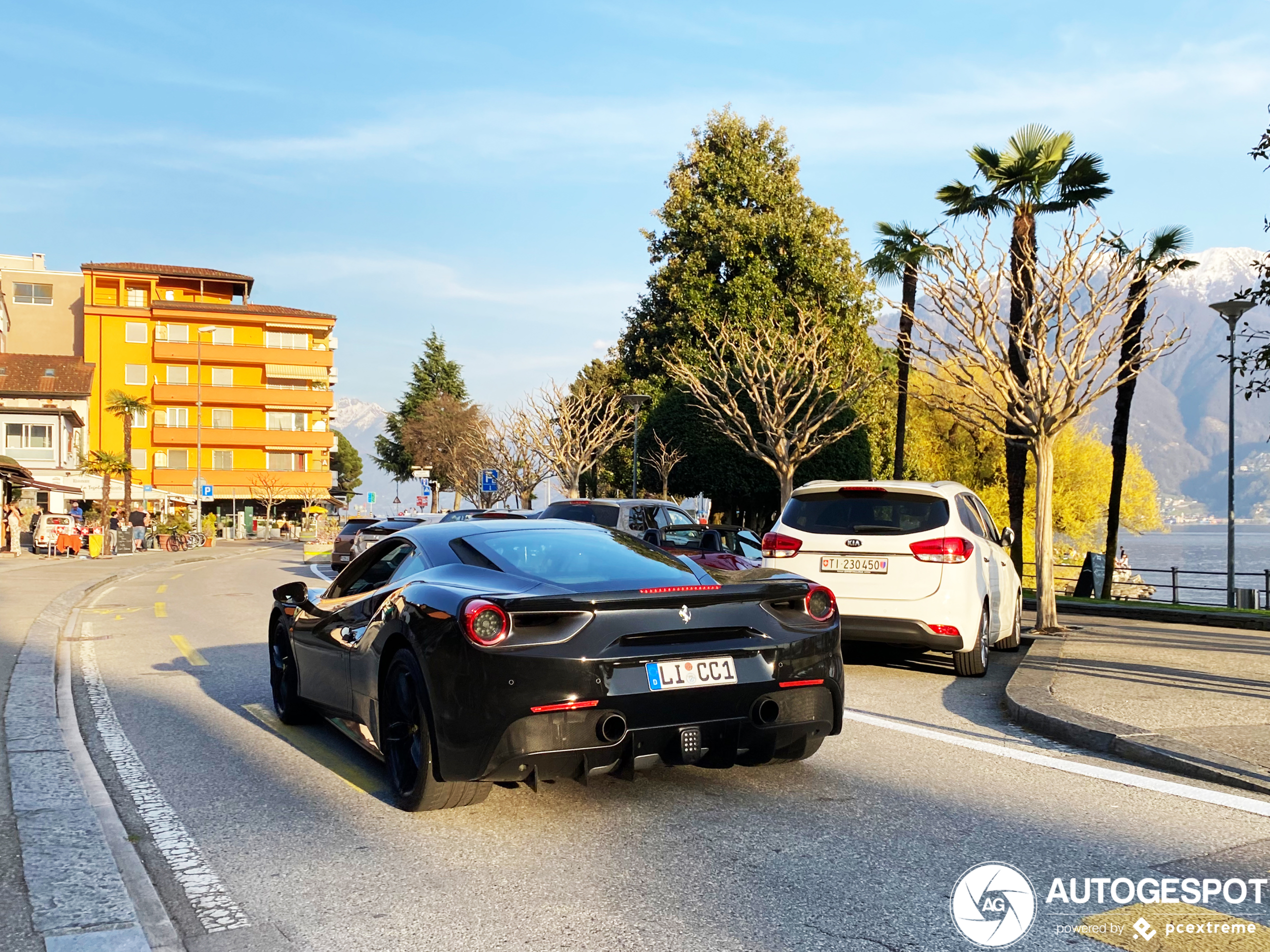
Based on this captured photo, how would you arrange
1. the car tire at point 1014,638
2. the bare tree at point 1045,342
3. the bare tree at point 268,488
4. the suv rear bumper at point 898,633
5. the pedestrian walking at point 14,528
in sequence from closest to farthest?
the suv rear bumper at point 898,633 → the car tire at point 1014,638 → the bare tree at point 1045,342 → the pedestrian walking at point 14,528 → the bare tree at point 268,488

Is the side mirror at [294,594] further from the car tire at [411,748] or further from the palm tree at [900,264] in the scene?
the palm tree at [900,264]

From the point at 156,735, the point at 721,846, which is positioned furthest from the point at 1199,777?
the point at 156,735

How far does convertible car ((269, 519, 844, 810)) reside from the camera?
4.88m

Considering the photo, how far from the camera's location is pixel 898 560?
32.2 ft

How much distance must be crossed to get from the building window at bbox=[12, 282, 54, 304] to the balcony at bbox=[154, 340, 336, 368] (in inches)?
428

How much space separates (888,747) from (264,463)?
84.1m

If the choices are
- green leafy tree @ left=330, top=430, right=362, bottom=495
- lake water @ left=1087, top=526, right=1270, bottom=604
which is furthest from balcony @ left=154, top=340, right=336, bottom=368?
lake water @ left=1087, top=526, right=1270, bottom=604

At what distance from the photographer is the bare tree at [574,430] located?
52.1m

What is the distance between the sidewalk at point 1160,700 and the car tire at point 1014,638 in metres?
0.37

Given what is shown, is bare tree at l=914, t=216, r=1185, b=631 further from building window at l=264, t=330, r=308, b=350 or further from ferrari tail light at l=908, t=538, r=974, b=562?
building window at l=264, t=330, r=308, b=350

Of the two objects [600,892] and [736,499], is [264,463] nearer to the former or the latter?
[736,499]

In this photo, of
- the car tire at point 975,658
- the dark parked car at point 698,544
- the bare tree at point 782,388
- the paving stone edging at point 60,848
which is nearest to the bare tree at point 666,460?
the bare tree at point 782,388

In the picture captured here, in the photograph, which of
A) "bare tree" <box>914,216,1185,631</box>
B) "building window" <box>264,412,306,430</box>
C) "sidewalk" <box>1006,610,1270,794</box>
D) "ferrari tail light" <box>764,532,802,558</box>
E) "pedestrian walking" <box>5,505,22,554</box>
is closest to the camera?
"sidewalk" <box>1006,610,1270,794</box>

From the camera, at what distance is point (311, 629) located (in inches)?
273
